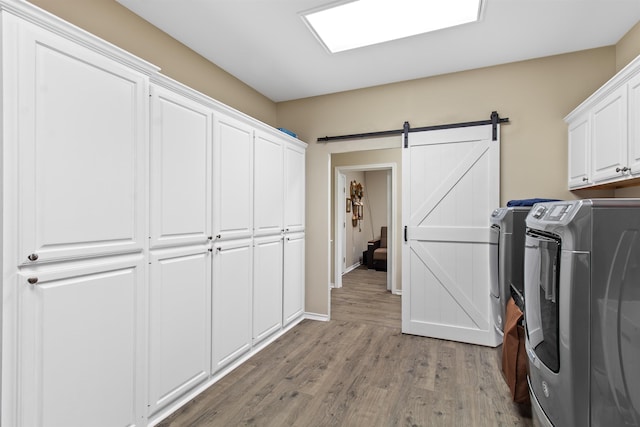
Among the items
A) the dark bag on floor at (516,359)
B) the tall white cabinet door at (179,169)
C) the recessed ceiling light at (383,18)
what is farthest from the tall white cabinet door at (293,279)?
the dark bag on floor at (516,359)

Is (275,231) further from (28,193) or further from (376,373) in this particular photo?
(28,193)

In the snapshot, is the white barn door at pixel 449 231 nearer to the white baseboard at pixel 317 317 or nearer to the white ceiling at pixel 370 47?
the white ceiling at pixel 370 47

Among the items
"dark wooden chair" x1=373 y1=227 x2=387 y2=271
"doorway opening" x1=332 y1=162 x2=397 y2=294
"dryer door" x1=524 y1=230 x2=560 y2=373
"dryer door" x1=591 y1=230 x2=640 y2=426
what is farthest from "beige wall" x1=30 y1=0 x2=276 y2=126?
"dark wooden chair" x1=373 y1=227 x2=387 y2=271

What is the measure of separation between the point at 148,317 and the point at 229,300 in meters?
0.75

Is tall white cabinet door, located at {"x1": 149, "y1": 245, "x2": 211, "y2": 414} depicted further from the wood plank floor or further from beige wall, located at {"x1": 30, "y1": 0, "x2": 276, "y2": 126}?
beige wall, located at {"x1": 30, "y1": 0, "x2": 276, "y2": 126}

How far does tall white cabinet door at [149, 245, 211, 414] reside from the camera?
188 centimetres

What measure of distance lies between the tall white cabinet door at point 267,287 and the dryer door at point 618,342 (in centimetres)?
239

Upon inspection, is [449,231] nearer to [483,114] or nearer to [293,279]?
[483,114]

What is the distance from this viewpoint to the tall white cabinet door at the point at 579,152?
7.79ft

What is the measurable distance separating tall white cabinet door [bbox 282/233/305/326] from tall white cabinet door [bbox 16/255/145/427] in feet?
5.77

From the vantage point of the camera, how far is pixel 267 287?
10.1ft

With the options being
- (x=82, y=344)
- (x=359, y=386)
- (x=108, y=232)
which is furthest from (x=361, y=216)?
(x=82, y=344)

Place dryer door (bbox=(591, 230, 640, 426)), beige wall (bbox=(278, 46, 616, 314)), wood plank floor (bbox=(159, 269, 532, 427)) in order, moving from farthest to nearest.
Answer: beige wall (bbox=(278, 46, 616, 314)), wood plank floor (bbox=(159, 269, 532, 427)), dryer door (bbox=(591, 230, 640, 426))

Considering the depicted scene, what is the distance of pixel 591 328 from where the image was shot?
0.96 m
